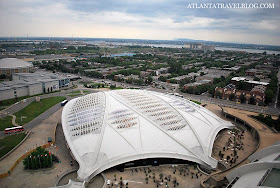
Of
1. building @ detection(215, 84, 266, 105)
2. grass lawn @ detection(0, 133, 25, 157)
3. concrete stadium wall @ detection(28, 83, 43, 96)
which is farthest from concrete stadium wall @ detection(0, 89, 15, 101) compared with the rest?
building @ detection(215, 84, 266, 105)

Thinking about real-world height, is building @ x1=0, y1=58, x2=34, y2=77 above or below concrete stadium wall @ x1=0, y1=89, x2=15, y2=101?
above

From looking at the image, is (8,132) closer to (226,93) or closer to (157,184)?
(157,184)

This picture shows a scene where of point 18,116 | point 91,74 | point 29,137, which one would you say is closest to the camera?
point 29,137

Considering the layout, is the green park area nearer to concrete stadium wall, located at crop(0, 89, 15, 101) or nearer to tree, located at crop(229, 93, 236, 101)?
concrete stadium wall, located at crop(0, 89, 15, 101)

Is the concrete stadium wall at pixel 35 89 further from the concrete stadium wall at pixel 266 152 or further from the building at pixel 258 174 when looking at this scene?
the concrete stadium wall at pixel 266 152

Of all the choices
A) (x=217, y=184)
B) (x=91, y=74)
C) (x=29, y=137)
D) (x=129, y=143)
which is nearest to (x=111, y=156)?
(x=129, y=143)

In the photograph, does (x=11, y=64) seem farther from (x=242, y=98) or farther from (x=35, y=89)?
(x=242, y=98)

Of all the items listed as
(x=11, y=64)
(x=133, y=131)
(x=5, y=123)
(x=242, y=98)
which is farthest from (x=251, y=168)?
(x=11, y=64)
